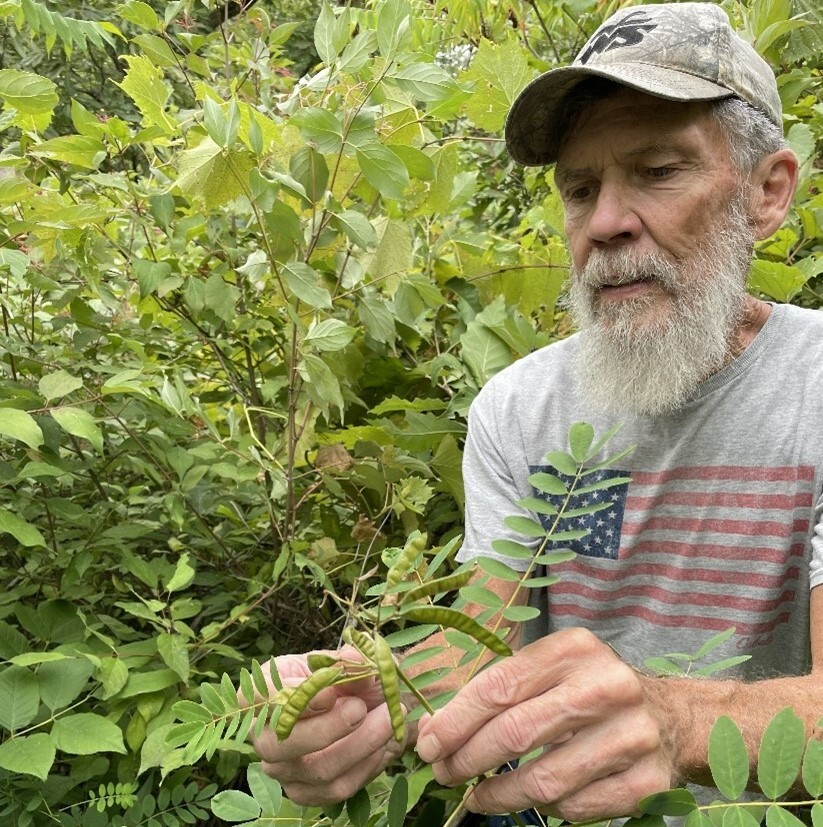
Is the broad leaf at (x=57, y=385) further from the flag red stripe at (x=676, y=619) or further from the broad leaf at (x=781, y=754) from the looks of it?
the broad leaf at (x=781, y=754)

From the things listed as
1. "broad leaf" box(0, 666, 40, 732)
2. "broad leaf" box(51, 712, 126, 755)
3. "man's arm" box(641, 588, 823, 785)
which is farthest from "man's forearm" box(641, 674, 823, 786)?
"broad leaf" box(0, 666, 40, 732)

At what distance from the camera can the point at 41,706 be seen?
4.46ft

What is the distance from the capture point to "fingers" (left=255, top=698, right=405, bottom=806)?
0.96 meters

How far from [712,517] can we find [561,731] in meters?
0.90

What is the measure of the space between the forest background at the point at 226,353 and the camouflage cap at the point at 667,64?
0.19 meters

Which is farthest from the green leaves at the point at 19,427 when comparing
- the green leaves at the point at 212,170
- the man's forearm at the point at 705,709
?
the man's forearm at the point at 705,709

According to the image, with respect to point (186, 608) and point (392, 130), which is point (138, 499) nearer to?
point (186, 608)

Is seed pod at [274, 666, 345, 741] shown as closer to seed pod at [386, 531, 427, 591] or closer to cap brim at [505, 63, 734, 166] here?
seed pod at [386, 531, 427, 591]

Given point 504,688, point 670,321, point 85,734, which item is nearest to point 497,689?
point 504,688

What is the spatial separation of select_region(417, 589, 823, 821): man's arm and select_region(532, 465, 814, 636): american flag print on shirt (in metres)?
0.73

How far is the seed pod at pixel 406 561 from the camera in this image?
30.8 inches

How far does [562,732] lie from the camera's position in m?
0.80

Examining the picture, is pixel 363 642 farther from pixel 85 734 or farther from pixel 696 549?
pixel 696 549

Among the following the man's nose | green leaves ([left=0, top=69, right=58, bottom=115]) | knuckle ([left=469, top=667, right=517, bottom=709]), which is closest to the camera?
knuckle ([left=469, top=667, right=517, bottom=709])
